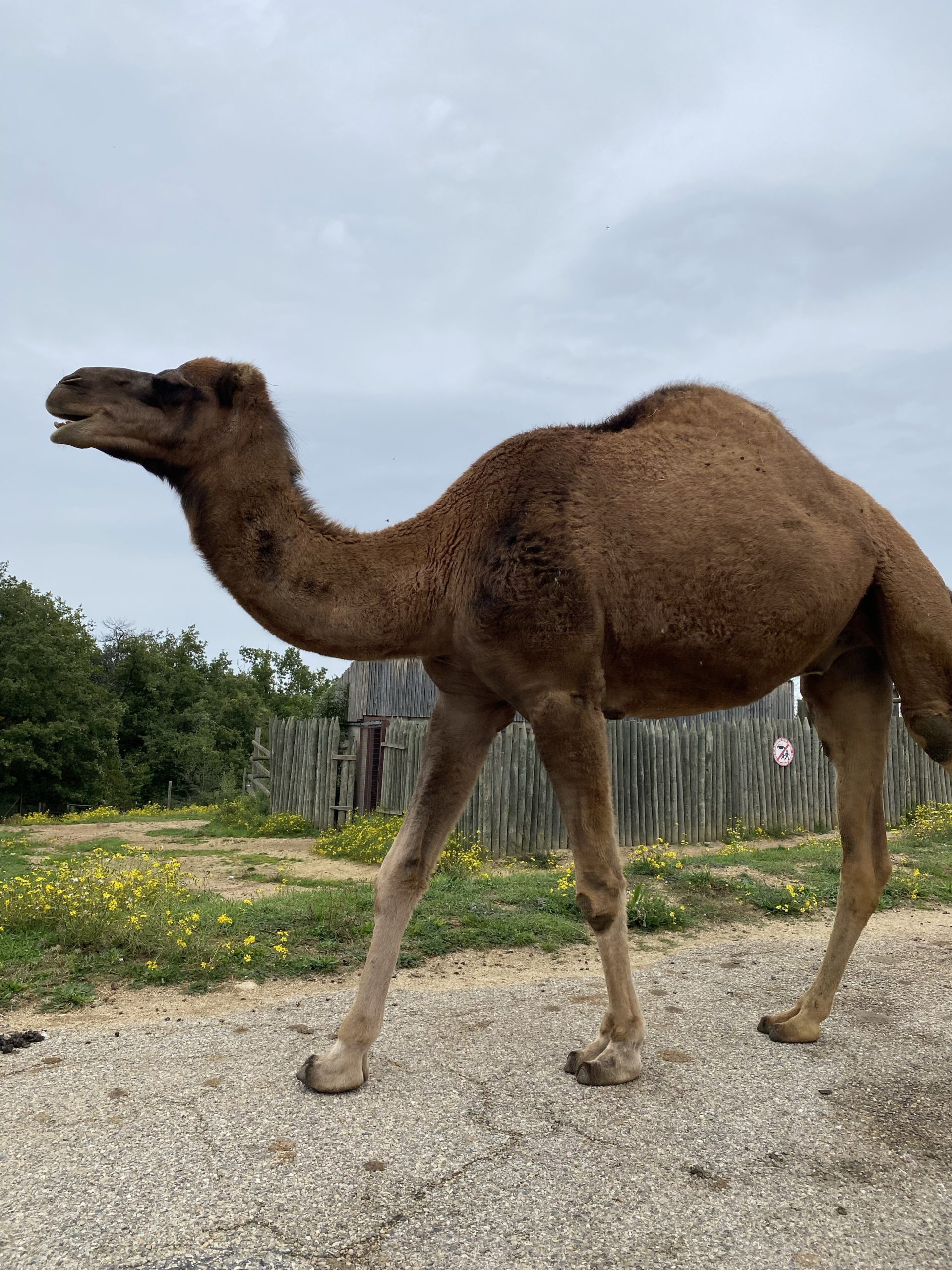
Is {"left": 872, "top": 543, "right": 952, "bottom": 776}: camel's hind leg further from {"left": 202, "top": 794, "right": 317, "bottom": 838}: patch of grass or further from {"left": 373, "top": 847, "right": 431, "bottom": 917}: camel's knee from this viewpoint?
{"left": 202, "top": 794, "right": 317, "bottom": 838}: patch of grass

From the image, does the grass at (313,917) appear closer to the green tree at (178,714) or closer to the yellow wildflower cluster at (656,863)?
the yellow wildflower cluster at (656,863)

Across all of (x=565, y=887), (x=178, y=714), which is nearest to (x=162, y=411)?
(x=565, y=887)

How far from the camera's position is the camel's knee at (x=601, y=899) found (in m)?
3.35

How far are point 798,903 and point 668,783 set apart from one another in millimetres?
7874

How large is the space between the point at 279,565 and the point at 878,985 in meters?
4.17

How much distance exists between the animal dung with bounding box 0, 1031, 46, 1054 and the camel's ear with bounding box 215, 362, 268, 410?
3.00 m

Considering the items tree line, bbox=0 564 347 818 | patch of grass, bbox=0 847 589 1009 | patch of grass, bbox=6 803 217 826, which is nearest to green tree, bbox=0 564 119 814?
tree line, bbox=0 564 347 818

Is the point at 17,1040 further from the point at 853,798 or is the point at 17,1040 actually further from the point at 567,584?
the point at 853,798

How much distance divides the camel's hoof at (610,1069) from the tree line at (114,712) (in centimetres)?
2177

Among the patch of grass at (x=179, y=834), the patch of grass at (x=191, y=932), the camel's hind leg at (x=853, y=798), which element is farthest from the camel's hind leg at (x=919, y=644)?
the patch of grass at (x=179, y=834)

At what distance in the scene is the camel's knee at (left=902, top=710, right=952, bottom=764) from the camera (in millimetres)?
3656

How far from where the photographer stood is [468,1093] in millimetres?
3156

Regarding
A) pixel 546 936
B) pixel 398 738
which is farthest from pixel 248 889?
pixel 398 738

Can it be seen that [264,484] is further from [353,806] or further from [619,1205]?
[353,806]
